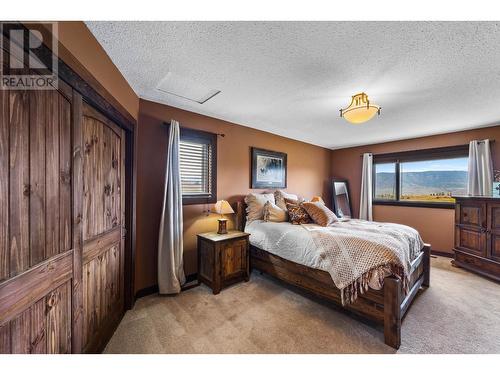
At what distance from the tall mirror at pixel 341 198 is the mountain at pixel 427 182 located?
728mm

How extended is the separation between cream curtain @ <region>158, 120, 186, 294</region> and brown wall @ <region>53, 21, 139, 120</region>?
624 millimetres

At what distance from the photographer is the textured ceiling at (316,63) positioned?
53.7 inches

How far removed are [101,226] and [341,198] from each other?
5.01m

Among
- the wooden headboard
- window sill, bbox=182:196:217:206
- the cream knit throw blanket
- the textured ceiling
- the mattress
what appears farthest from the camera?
the wooden headboard

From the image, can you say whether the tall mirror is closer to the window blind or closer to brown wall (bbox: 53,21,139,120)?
the window blind

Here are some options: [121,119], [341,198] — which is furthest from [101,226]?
[341,198]

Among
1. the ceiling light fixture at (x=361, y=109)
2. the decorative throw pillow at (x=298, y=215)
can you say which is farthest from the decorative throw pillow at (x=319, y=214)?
the ceiling light fixture at (x=361, y=109)

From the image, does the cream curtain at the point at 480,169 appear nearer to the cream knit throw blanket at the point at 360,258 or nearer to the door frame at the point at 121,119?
the cream knit throw blanket at the point at 360,258

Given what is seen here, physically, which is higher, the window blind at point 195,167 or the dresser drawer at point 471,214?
the window blind at point 195,167

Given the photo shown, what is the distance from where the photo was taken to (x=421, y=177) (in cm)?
428

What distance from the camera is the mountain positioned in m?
3.88

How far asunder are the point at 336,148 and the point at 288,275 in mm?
4122

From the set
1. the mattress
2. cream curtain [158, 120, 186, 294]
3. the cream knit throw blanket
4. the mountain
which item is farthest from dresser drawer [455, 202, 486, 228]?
cream curtain [158, 120, 186, 294]
